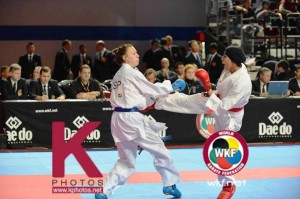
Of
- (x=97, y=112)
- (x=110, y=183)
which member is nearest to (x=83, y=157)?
(x=110, y=183)

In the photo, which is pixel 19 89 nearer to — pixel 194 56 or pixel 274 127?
pixel 274 127

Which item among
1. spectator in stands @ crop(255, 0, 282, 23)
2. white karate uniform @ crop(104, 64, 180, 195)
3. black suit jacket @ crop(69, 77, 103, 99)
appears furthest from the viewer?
spectator in stands @ crop(255, 0, 282, 23)

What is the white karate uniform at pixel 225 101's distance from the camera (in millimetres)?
8898

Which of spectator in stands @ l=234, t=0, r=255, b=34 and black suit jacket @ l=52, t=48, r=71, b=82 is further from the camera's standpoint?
spectator in stands @ l=234, t=0, r=255, b=34

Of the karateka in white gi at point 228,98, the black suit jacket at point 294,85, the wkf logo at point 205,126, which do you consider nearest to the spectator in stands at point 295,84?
the black suit jacket at point 294,85

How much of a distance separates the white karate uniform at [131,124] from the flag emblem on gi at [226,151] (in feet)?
2.08

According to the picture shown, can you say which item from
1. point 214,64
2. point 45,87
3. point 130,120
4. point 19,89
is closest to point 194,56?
point 214,64

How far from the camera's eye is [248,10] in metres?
20.9

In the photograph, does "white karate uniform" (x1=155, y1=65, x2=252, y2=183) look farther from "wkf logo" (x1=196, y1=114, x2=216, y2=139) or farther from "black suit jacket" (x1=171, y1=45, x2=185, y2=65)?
"black suit jacket" (x1=171, y1=45, x2=185, y2=65)

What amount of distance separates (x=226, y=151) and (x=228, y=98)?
652 mm

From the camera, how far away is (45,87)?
47.1 ft

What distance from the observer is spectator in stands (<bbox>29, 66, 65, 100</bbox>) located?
1424 centimetres

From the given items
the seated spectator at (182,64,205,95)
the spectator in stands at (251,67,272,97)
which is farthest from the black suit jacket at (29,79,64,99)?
the spectator in stands at (251,67,272,97)

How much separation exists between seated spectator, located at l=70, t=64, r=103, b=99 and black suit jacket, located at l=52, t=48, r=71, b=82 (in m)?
5.00
